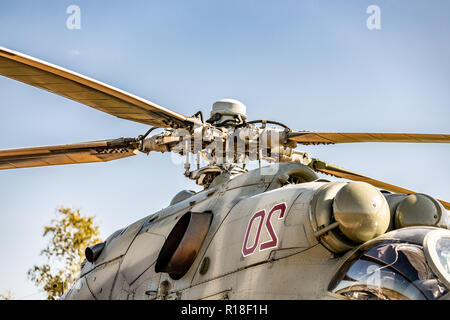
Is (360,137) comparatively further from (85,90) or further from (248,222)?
(85,90)

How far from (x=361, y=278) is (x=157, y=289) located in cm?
281

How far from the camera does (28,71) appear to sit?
5.38 metres

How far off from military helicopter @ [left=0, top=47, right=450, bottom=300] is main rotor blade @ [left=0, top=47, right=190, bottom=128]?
0.5 inches

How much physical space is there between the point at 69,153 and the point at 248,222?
2.95m

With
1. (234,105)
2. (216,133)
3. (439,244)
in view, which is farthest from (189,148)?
(439,244)

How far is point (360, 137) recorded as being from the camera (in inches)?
219

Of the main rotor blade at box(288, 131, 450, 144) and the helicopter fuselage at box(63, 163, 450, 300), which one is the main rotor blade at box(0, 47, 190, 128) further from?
the main rotor blade at box(288, 131, 450, 144)

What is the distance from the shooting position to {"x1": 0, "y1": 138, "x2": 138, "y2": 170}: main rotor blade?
7141 millimetres

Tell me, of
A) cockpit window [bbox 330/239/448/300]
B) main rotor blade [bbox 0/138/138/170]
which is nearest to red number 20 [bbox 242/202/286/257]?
cockpit window [bbox 330/239/448/300]

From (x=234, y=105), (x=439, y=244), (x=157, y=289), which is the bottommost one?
(x=157, y=289)

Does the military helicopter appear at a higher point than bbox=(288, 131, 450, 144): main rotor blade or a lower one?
lower

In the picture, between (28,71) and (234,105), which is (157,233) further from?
(28,71)

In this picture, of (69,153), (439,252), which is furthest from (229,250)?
(69,153)

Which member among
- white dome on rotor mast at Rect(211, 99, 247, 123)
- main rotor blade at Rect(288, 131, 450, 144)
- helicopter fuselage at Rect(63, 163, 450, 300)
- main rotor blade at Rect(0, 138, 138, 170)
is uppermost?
white dome on rotor mast at Rect(211, 99, 247, 123)
